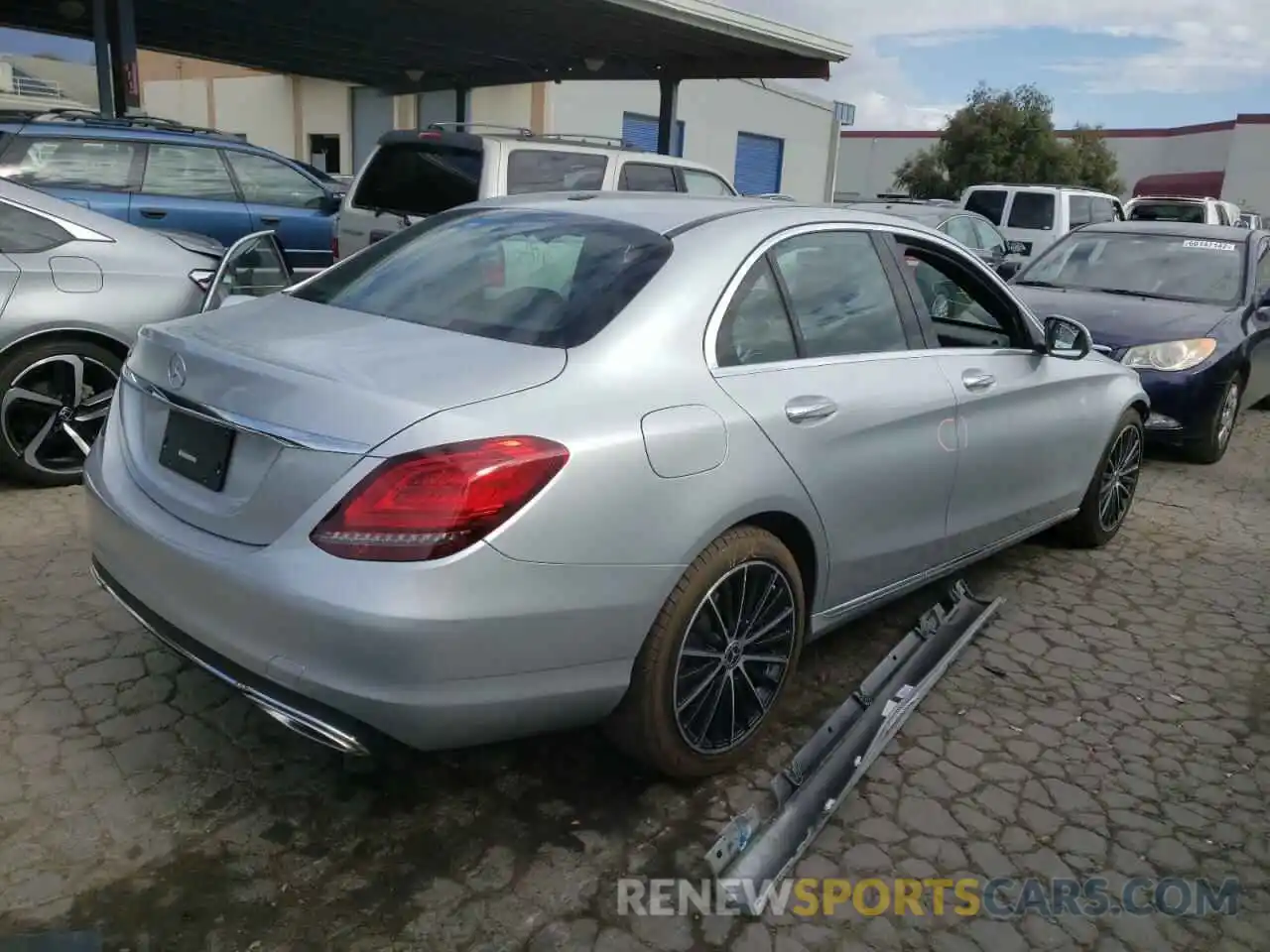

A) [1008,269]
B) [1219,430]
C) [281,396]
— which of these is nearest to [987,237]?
[1008,269]

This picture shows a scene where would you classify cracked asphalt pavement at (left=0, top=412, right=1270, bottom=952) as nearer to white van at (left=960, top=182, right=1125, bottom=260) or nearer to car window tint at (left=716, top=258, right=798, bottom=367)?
car window tint at (left=716, top=258, right=798, bottom=367)

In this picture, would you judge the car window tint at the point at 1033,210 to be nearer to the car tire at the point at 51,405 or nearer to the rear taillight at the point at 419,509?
the car tire at the point at 51,405

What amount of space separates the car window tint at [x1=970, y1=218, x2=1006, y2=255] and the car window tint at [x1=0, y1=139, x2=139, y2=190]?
31.3 ft

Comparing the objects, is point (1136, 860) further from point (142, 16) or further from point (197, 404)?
point (142, 16)

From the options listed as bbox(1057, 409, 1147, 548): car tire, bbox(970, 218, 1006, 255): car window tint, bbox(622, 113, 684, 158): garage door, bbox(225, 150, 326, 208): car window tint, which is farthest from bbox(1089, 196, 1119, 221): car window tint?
bbox(1057, 409, 1147, 548): car tire

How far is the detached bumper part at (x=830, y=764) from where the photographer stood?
2.65 metres

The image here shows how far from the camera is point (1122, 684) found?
12.6 feet

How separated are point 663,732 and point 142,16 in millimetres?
15900

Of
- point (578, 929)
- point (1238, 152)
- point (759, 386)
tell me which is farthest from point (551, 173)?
point (1238, 152)

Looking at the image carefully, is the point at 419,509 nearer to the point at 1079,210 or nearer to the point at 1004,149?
the point at 1079,210

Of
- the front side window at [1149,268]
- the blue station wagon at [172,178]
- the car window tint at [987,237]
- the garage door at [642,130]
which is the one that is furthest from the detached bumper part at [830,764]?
the garage door at [642,130]

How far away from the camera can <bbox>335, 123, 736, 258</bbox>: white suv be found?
283 inches

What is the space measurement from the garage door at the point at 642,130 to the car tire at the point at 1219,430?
17.2 meters

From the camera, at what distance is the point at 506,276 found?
3.16 metres
